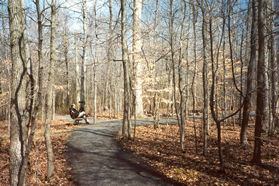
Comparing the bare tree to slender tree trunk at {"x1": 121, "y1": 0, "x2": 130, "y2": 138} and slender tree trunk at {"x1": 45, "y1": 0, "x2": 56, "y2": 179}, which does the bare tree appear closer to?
slender tree trunk at {"x1": 121, "y1": 0, "x2": 130, "y2": 138}

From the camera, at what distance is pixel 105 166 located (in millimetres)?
5910

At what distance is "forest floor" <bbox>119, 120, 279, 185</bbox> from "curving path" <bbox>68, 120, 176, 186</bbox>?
537 millimetres

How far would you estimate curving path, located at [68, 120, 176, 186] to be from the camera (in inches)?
197

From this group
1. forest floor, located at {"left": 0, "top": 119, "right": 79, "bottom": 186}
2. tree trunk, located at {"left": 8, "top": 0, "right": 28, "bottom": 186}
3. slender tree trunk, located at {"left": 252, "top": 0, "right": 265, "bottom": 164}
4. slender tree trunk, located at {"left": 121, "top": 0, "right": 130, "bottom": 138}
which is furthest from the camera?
slender tree trunk, located at {"left": 121, "top": 0, "right": 130, "bottom": 138}

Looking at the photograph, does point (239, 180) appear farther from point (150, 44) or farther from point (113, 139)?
point (150, 44)

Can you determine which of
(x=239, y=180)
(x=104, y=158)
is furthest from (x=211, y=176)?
(x=104, y=158)

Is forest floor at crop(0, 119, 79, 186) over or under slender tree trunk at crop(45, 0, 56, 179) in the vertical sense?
under

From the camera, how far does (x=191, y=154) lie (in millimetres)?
7520

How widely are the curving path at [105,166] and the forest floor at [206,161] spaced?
54 cm

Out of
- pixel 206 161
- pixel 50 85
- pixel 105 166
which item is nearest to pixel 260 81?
pixel 206 161

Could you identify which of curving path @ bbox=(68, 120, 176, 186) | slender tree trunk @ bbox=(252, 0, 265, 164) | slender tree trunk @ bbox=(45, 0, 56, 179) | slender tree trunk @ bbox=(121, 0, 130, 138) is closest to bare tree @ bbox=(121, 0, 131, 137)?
slender tree trunk @ bbox=(121, 0, 130, 138)

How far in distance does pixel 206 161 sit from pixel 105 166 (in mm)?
3810

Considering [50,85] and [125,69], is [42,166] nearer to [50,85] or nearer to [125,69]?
[50,85]

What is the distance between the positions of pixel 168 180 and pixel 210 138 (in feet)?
20.6
